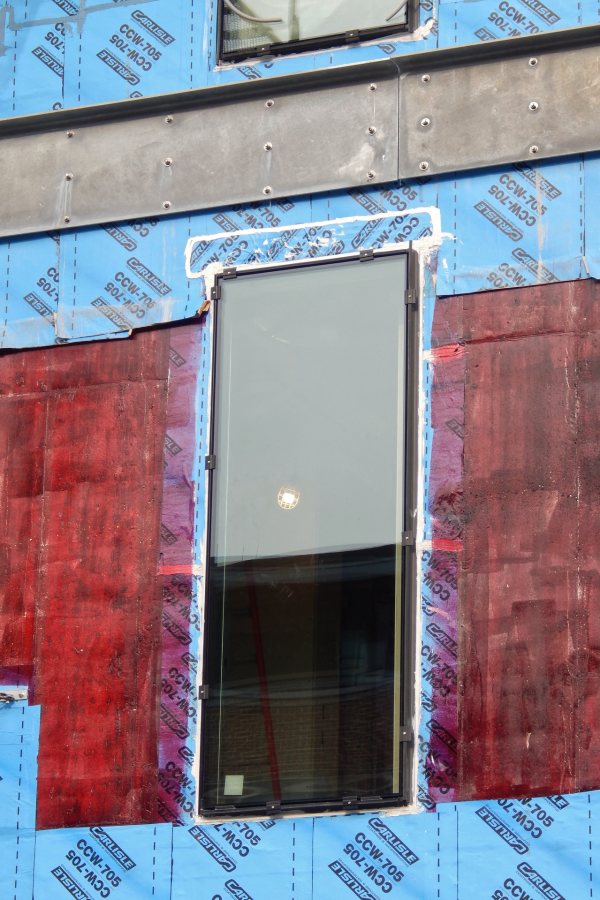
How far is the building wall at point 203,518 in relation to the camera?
10039 mm

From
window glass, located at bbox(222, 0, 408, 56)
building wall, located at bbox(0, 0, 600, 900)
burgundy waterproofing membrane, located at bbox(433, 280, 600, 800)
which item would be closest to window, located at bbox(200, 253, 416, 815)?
building wall, located at bbox(0, 0, 600, 900)

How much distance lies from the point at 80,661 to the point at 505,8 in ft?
16.1

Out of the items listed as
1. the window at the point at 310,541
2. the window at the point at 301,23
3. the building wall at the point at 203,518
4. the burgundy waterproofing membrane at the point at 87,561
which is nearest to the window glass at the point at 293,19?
the window at the point at 301,23

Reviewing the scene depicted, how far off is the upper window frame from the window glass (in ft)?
0.07

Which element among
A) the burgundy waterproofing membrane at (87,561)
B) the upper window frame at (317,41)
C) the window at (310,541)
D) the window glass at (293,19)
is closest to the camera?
the window at (310,541)

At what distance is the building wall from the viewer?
1004 cm

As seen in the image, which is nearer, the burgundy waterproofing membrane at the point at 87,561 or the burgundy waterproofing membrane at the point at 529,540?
the burgundy waterproofing membrane at the point at 529,540

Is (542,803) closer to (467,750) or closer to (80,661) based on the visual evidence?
(467,750)

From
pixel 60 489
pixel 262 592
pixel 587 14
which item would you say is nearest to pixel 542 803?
pixel 262 592

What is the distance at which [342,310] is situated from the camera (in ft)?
36.7

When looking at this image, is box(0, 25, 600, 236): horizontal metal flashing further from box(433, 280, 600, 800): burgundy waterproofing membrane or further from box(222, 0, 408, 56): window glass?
box(433, 280, 600, 800): burgundy waterproofing membrane

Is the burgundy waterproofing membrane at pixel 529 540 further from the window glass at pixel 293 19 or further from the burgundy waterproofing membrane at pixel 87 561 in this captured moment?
the window glass at pixel 293 19

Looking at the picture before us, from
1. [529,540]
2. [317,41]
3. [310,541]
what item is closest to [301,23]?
[317,41]

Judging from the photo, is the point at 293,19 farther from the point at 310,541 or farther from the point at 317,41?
the point at 310,541
